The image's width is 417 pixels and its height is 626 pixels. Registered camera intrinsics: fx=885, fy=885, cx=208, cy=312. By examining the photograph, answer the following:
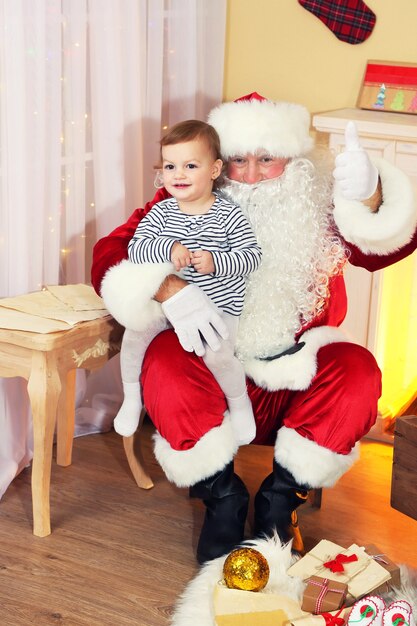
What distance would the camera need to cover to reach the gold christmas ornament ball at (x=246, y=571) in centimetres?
196

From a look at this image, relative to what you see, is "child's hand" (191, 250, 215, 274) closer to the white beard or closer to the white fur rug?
the white beard

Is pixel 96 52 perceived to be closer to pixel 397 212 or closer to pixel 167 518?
pixel 397 212

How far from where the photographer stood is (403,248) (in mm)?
2291

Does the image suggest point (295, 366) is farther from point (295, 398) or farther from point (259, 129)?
point (259, 129)

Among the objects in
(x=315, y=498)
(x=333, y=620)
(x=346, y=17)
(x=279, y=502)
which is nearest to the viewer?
(x=333, y=620)

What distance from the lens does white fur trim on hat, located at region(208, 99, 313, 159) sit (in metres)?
2.30

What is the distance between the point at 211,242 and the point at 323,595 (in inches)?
35.1

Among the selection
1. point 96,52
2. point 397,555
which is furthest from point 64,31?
point 397,555

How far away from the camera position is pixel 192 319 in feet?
7.16

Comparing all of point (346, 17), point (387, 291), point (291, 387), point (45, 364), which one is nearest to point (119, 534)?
point (45, 364)

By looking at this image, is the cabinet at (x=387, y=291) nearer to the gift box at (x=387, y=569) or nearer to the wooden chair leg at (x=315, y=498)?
the wooden chair leg at (x=315, y=498)

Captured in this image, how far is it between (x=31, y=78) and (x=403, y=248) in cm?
110

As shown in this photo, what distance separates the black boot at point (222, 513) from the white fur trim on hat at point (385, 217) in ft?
2.19

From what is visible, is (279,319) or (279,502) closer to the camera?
(279,502)
